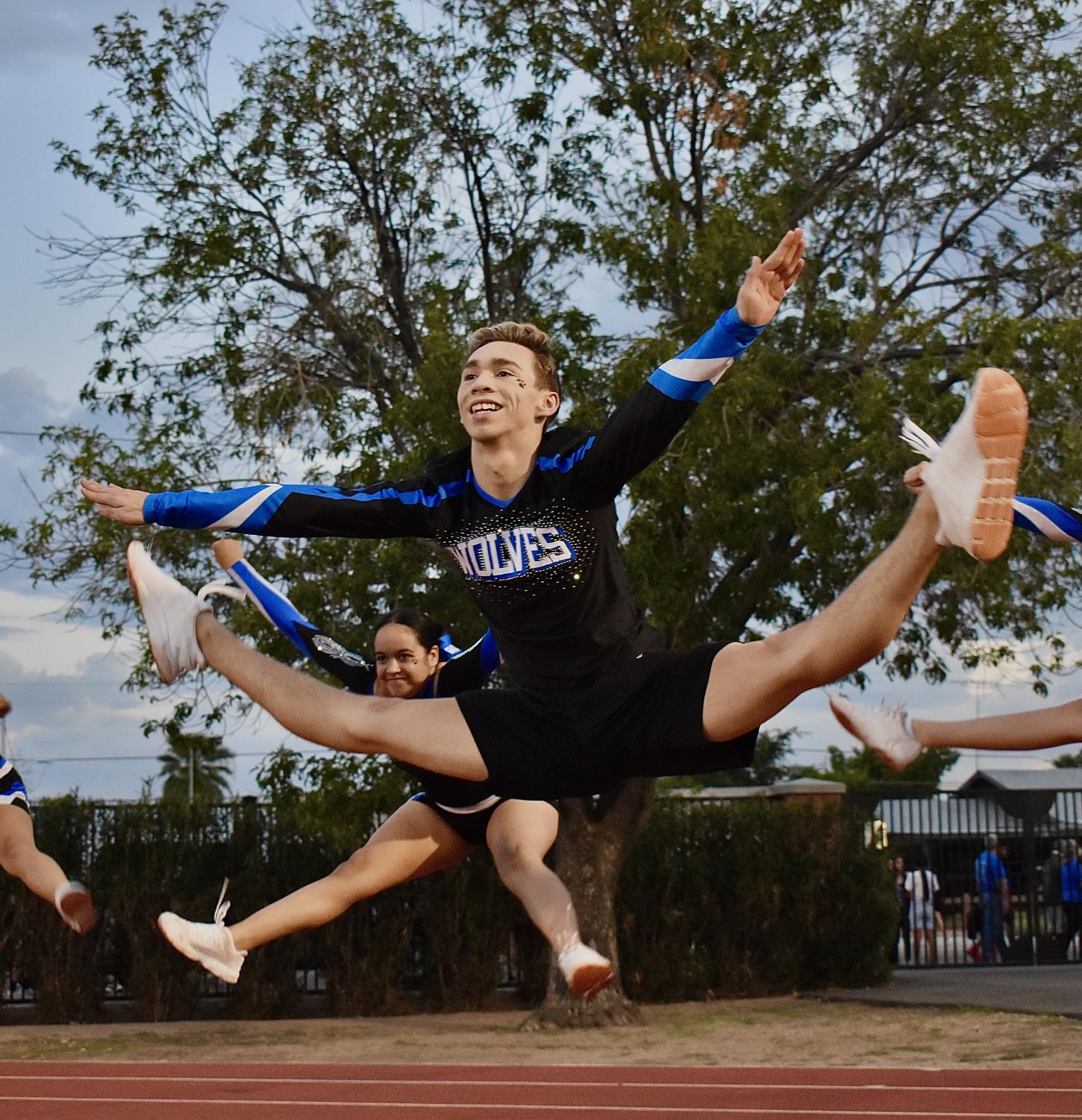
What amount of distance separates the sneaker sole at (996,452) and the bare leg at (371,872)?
289 cm

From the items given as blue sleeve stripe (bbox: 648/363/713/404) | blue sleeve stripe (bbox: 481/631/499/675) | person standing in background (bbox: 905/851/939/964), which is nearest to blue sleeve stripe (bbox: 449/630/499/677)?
blue sleeve stripe (bbox: 481/631/499/675)

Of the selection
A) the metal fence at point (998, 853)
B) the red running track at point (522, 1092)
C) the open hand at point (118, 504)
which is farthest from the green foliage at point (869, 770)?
the open hand at point (118, 504)

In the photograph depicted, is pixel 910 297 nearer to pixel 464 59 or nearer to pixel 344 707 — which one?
pixel 464 59

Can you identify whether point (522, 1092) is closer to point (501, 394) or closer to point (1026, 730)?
point (1026, 730)

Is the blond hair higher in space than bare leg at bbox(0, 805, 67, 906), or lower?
higher

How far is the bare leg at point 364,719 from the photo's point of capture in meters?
4.55

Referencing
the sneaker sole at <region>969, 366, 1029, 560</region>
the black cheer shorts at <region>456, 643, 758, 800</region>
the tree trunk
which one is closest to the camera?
the sneaker sole at <region>969, 366, 1029, 560</region>

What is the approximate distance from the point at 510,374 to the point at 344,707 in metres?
1.16

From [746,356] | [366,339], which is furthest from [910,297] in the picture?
[366,339]

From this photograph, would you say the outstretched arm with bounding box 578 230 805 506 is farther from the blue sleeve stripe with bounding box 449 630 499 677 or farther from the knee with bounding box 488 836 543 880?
the knee with bounding box 488 836 543 880

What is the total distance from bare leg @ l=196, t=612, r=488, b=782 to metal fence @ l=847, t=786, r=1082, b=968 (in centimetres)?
1518

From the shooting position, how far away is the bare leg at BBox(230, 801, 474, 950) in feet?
18.3

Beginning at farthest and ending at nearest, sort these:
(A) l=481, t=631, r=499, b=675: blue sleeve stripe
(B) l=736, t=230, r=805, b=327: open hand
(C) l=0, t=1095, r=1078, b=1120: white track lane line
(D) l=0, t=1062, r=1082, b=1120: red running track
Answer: (D) l=0, t=1062, r=1082, b=1120: red running track → (C) l=0, t=1095, r=1078, b=1120: white track lane line → (A) l=481, t=631, r=499, b=675: blue sleeve stripe → (B) l=736, t=230, r=805, b=327: open hand

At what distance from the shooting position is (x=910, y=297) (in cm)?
1538
